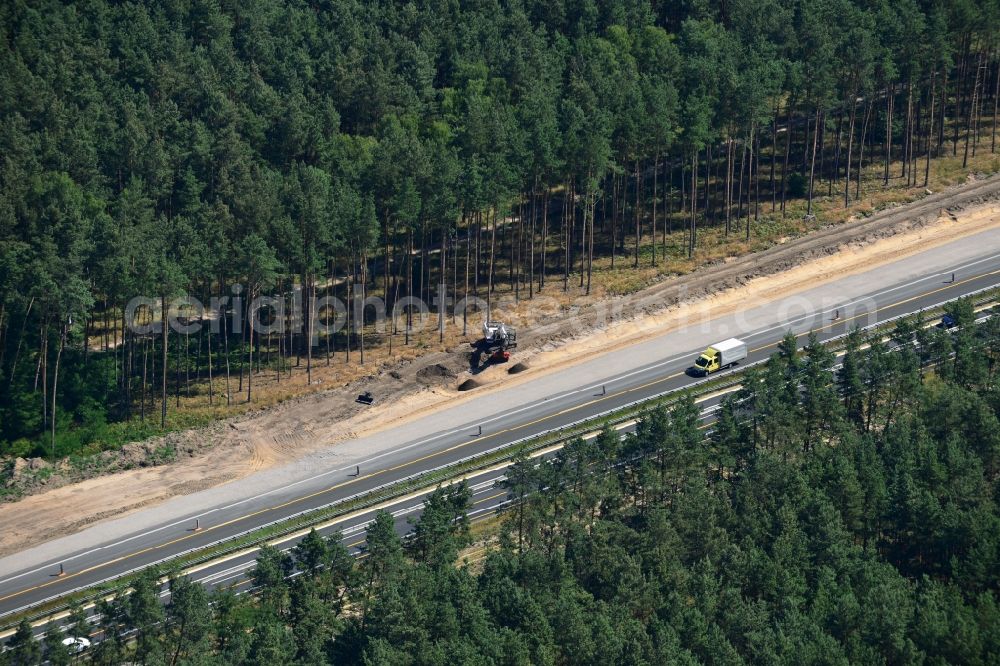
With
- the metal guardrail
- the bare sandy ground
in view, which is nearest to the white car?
the metal guardrail

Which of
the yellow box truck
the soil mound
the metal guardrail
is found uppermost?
the yellow box truck

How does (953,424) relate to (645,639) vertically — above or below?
above

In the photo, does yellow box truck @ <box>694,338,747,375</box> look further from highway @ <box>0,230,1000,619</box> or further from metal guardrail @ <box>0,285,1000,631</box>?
highway @ <box>0,230,1000,619</box>

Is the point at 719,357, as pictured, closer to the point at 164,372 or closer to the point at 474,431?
the point at 474,431

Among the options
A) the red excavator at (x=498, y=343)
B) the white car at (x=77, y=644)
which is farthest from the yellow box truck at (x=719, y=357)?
the white car at (x=77, y=644)

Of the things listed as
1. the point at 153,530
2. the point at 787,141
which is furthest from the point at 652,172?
the point at 153,530

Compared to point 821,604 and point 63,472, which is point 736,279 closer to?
point 821,604


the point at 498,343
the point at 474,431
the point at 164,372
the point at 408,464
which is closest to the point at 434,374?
the point at 498,343
